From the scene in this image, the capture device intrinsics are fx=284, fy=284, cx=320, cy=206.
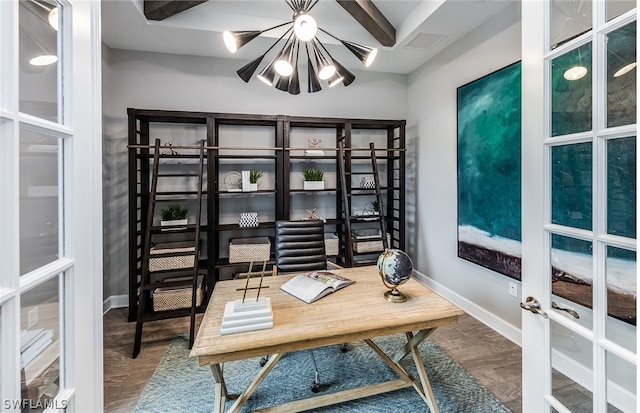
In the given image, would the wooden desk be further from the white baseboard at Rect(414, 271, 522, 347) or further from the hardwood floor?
the white baseboard at Rect(414, 271, 522, 347)

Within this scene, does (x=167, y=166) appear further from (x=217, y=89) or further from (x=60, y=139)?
(x=60, y=139)

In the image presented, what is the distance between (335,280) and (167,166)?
2.46 m

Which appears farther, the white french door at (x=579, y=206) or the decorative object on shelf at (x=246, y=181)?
the decorative object on shelf at (x=246, y=181)

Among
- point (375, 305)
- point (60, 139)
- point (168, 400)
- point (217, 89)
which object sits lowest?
point (168, 400)

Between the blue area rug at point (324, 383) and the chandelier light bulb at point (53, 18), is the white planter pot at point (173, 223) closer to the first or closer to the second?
the blue area rug at point (324, 383)

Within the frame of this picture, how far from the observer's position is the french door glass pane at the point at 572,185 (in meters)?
0.95

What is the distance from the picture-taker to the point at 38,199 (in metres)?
0.76

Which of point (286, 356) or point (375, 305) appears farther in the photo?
point (286, 356)

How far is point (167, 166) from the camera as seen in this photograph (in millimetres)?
3223

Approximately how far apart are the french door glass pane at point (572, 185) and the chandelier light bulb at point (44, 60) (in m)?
1.65

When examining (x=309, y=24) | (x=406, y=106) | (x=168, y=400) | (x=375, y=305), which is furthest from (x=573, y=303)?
(x=406, y=106)

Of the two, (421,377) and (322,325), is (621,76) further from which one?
(421,377)

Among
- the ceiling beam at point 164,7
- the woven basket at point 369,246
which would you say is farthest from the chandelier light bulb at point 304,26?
the woven basket at point 369,246

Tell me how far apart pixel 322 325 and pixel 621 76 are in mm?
1420
